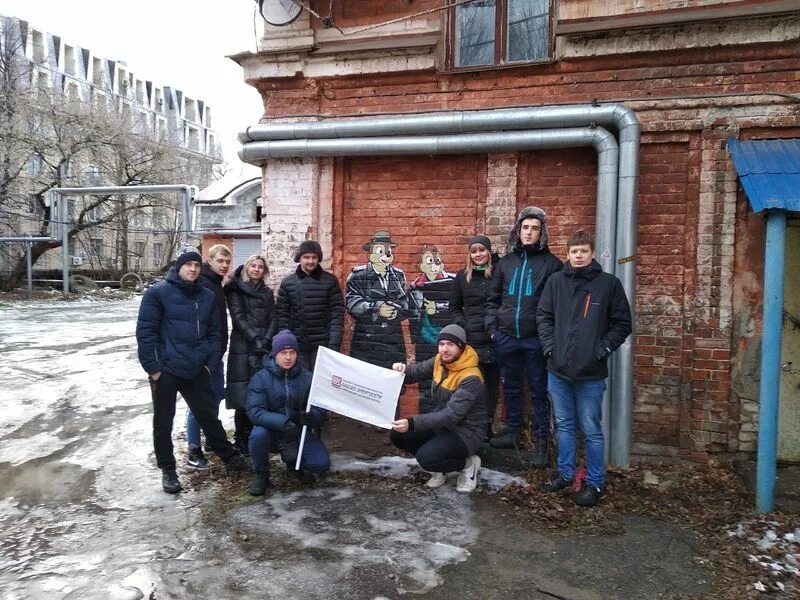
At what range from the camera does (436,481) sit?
4680 mm

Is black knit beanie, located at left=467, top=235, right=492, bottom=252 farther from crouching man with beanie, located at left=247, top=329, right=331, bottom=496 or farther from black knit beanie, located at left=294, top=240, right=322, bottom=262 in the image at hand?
crouching man with beanie, located at left=247, top=329, right=331, bottom=496

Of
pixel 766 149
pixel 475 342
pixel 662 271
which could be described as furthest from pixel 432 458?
pixel 766 149

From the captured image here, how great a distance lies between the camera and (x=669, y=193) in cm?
522

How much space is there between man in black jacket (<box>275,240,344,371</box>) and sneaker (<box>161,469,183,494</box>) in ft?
4.57

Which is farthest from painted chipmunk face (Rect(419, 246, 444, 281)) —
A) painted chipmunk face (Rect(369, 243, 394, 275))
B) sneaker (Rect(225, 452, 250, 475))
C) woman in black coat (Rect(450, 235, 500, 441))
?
sneaker (Rect(225, 452, 250, 475))

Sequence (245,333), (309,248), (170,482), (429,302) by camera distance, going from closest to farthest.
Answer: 1. (170,482)
2. (245,333)
3. (309,248)
4. (429,302)

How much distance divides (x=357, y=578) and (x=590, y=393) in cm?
206

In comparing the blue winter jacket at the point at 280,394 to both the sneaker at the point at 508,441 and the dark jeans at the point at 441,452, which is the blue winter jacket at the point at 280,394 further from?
the sneaker at the point at 508,441

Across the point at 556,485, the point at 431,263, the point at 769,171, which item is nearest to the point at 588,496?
the point at 556,485

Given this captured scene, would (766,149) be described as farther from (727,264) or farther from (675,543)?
(675,543)

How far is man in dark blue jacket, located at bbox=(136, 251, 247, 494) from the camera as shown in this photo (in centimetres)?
452

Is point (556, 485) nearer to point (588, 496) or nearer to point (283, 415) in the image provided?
point (588, 496)

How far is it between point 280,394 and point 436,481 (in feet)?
4.55

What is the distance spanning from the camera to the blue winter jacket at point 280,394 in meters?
4.59
